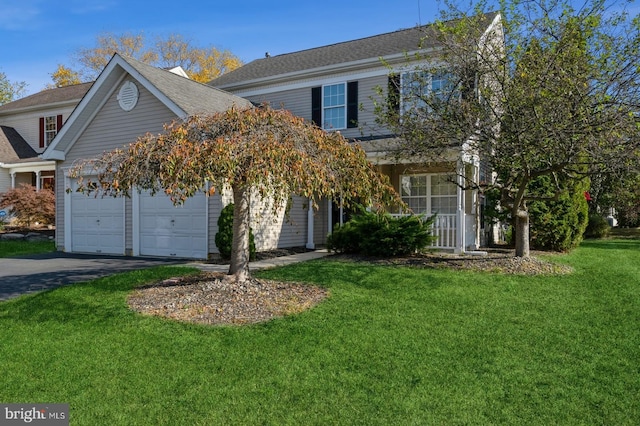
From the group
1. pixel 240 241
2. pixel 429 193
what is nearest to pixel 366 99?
pixel 429 193

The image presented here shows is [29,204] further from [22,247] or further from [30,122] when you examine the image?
[30,122]

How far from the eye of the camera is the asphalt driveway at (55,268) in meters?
8.55

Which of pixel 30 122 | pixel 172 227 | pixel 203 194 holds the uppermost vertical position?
pixel 30 122

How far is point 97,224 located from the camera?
46.1ft

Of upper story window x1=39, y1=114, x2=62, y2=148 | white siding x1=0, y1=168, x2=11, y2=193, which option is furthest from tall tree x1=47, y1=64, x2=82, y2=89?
white siding x1=0, y1=168, x2=11, y2=193

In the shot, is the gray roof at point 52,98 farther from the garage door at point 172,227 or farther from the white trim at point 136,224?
the garage door at point 172,227

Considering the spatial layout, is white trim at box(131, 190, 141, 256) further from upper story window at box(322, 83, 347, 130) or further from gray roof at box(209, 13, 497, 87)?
gray roof at box(209, 13, 497, 87)

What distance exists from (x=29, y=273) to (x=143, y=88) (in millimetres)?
5639

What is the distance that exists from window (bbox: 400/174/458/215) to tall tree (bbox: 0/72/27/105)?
37.5 metres

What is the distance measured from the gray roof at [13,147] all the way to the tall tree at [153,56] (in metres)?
11.5

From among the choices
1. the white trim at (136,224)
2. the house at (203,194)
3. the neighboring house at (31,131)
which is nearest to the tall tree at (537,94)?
the house at (203,194)

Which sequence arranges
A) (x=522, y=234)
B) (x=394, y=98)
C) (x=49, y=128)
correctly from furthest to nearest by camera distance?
(x=49, y=128)
(x=394, y=98)
(x=522, y=234)

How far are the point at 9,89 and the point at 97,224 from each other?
32.7 meters

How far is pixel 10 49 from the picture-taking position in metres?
23.7
